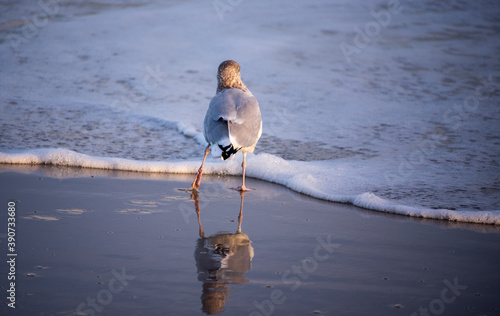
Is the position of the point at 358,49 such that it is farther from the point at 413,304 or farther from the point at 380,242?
the point at 413,304

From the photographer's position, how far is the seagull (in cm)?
572

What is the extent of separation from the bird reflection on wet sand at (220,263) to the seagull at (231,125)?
3.77 feet

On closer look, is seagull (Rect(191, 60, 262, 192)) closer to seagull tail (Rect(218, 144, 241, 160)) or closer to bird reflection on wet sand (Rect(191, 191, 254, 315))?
seagull tail (Rect(218, 144, 241, 160))

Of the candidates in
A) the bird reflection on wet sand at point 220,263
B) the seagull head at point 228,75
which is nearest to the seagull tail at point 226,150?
the bird reflection on wet sand at point 220,263

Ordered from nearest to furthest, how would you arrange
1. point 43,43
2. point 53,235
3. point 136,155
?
point 53,235 → point 136,155 → point 43,43

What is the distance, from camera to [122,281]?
3.55 meters

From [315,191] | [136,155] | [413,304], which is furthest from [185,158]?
[413,304]

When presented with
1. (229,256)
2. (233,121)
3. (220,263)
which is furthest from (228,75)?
(220,263)

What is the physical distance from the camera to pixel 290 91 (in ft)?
37.3

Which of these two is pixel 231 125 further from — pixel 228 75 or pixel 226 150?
pixel 228 75

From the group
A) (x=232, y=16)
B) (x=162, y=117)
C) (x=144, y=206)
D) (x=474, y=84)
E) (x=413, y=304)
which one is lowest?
(x=413, y=304)

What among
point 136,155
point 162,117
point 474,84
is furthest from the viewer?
point 474,84

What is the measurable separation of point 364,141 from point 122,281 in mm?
5360

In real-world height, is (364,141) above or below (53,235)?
above
